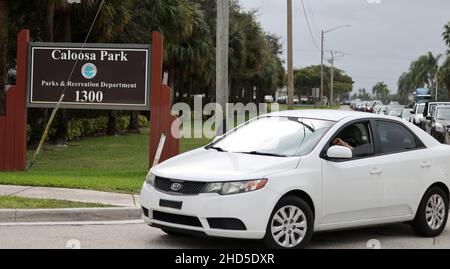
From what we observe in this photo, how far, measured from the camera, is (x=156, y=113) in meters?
Result: 14.7

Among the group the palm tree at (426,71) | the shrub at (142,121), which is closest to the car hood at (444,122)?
the shrub at (142,121)

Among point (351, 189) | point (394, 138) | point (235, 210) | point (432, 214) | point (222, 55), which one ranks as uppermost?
point (222, 55)

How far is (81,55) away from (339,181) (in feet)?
29.6

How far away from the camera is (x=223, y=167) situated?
Answer: 7.09 metres

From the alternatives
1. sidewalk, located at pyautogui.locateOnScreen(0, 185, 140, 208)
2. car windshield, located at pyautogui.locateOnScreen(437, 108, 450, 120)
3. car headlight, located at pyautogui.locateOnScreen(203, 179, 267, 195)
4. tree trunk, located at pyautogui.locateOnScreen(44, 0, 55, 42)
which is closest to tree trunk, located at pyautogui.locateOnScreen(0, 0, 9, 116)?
tree trunk, located at pyautogui.locateOnScreen(44, 0, 55, 42)

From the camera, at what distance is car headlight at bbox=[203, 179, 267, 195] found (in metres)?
6.79

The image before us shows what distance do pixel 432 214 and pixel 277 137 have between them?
2362 millimetres

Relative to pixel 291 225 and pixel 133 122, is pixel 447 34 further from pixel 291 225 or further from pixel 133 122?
pixel 291 225

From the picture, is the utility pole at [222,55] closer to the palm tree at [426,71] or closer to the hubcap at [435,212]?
the hubcap at [435,212]

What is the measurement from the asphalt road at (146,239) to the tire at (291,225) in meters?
0.45

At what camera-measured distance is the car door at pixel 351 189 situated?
24.4 ft

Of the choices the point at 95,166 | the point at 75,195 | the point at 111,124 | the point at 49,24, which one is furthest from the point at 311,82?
the point at 75,195
